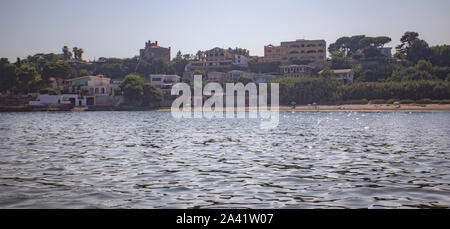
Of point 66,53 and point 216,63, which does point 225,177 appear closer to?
point 216,63

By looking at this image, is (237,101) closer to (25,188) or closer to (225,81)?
(225,81)

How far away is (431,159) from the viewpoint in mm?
19578

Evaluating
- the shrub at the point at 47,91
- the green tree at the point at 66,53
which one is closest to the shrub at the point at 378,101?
the shrub at the point at 47,91

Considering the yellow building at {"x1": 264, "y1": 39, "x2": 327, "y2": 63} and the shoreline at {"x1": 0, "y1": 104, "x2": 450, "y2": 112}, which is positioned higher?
the yellow building at {"x1": 264, "y1": 39, "x2": 327, "y2": 63}

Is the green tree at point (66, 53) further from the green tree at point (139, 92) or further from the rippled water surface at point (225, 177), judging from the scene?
the rippled water surface at point (225, 177)

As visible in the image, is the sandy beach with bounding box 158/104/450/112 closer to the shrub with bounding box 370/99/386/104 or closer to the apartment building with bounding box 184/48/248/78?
the shrub with bounding box 370/99/386/104

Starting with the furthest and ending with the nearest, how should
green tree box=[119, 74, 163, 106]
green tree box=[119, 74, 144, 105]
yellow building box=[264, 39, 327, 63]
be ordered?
1. yellow building box=[264, 39, 327, 63]
2. green tree box=[119, 74, 163, 106]
3. green tree box=[119, 74, 144, 105]

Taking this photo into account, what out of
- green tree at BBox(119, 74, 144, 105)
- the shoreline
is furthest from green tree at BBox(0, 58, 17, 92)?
green tree at BBox(119, 74, 144, 105)

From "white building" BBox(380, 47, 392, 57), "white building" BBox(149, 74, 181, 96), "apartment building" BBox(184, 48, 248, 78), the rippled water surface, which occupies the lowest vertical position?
the rippled water surface

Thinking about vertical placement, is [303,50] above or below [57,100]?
above

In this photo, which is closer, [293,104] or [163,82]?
[293,104]

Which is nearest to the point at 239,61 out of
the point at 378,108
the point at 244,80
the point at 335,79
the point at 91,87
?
the point at 244,80

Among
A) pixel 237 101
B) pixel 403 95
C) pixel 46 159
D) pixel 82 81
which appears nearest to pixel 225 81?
pixel 237 101

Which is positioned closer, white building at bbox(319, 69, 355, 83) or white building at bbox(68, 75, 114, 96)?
white building at bbox(68, 75, 114, 96)
